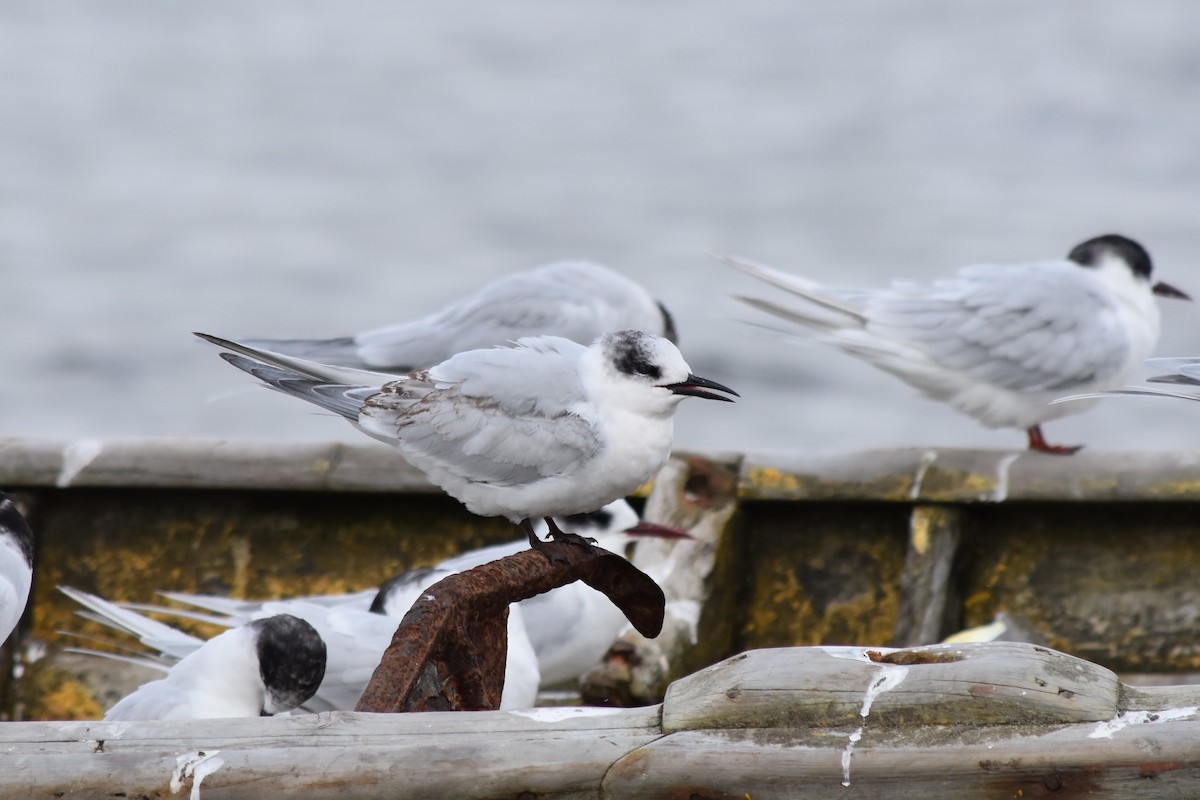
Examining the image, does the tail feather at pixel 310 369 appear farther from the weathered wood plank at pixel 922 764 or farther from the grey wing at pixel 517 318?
the grey wing at pixel 517 318

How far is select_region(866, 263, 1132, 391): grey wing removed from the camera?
4828 millimetres

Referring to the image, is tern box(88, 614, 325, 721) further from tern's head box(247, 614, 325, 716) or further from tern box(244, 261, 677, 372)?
tern box(244, 261, 677, 372)

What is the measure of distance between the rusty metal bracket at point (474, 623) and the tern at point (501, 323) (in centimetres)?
232

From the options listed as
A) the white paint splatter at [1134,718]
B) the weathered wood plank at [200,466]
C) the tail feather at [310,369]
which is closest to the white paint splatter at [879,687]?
the white paint splatter at [1134,718]

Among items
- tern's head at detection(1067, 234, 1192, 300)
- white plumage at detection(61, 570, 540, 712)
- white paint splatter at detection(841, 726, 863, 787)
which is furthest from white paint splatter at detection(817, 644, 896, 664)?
tern's head at detection(1067, 234, 1192, 300)

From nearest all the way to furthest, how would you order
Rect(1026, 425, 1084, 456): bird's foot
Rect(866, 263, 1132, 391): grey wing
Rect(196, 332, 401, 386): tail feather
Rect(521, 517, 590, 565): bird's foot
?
Rect(521, 517, 590, 565): bird's foot < Rect(196, 332, 401, 386): tail feather < Rect(1026, 425, 1084, 456): bird's foot < Rect(866, 263, 1132, 391): grey wing

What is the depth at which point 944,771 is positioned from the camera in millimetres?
1695

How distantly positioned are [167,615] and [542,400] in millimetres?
1770

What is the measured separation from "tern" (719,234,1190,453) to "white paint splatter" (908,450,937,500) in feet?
2.22

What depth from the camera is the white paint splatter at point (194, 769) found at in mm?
1708

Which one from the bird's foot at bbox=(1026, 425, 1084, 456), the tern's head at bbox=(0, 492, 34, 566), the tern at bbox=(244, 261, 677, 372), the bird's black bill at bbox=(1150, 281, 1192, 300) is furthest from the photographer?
the bird's black bill at bbox=(1150, 281, 1192, 300)

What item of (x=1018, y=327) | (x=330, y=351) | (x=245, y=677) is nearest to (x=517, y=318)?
(x=330, y=351)

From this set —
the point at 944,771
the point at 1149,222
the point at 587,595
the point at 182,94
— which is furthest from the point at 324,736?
the point at 182,94

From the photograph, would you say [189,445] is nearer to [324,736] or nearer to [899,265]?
[324,736]
